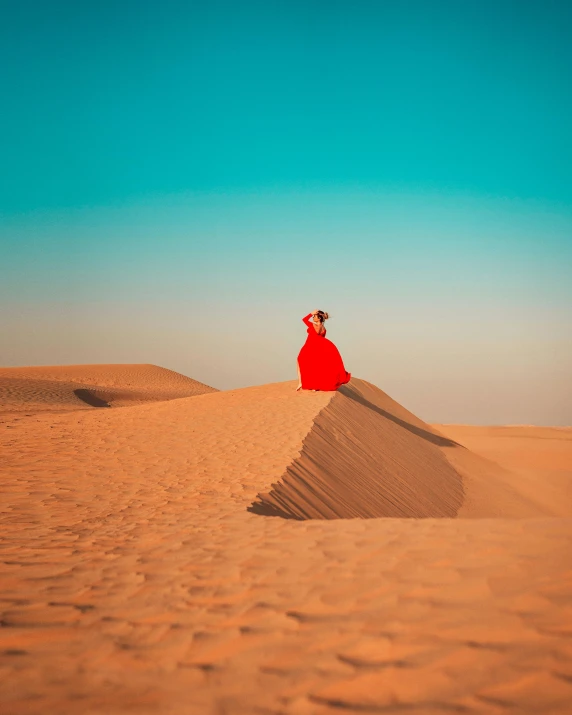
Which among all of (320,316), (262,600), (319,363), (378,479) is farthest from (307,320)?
(262,600)

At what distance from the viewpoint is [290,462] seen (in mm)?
7973

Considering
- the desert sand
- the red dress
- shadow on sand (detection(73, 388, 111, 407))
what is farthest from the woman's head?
shadow on sand (detection(73, 388, 111, 407))

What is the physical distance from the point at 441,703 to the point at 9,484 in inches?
272

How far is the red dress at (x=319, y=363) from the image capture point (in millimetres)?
13016

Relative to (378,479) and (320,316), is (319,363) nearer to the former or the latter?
(320,316)

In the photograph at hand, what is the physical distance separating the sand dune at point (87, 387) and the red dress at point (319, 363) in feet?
36.8

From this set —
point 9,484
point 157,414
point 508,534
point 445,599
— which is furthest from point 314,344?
point 445,599

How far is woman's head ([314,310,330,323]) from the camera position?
12.8m

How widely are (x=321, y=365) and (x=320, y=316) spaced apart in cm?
146

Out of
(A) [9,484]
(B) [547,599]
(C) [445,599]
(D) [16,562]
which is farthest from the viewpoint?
(A) [9,484]

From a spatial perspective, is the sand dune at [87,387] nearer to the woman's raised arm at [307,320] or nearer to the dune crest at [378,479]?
the woman's raised arm at [307,320]

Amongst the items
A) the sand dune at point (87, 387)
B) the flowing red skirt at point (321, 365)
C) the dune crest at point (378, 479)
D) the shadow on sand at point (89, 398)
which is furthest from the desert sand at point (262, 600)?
the shadow on sand at point (89, 398)

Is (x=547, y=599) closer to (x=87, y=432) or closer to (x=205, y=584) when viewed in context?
(x=205, y=584)

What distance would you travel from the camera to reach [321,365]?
13.7 m
